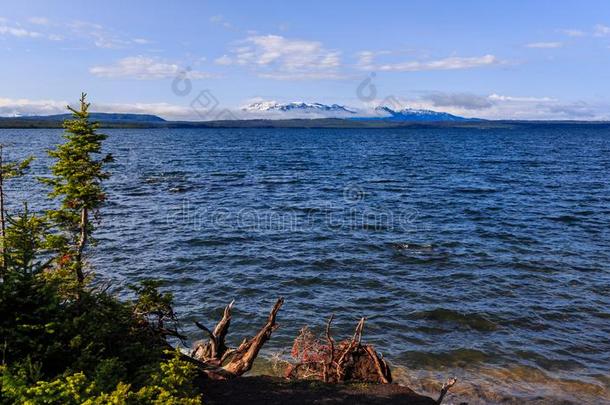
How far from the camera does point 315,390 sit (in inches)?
593

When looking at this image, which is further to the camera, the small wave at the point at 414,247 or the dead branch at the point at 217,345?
the small wave at the point at 414,247

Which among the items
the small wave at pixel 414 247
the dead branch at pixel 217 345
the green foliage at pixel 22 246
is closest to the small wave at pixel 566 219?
the small wave at pixel 414 247

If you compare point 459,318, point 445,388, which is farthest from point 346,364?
point 459,318

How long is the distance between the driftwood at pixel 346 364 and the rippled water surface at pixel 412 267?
2660mm

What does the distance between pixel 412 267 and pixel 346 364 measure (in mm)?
15598

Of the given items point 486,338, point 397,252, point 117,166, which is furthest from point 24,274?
point 117,166

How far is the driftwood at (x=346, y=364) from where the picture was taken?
657 inches

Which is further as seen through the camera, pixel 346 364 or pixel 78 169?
pixel 78 169

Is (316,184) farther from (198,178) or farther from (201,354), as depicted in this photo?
(201,354)

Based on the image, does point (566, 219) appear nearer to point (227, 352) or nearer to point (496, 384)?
point (496, 384)

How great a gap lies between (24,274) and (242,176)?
67.1m

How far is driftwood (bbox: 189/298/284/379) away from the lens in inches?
621

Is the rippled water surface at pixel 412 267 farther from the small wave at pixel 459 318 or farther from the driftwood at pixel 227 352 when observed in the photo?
the driftwood at pixel 227 352

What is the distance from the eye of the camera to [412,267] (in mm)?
31391
